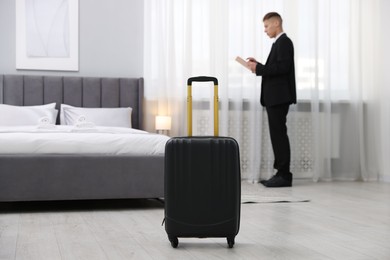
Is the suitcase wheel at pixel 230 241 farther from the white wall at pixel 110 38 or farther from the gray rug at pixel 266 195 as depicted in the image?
the white wall at pixel 110 38

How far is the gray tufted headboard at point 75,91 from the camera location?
6.54m

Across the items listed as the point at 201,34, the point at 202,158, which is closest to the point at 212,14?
the point at 201,34

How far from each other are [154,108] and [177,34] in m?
0.89

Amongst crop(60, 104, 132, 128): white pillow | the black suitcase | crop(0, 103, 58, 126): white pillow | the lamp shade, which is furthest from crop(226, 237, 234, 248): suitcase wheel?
the lamp shade

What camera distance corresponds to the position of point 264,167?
7.15 meters

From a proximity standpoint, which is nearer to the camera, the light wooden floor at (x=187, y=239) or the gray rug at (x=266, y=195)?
the light wooden floor at (x=187, y=239)

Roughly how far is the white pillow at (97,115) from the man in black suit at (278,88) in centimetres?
146

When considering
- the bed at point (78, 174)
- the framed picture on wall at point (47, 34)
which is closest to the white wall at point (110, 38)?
the framed picture on wall at point (47, 34)

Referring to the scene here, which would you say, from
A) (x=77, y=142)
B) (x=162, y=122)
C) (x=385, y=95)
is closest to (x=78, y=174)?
(x=77, y=142)

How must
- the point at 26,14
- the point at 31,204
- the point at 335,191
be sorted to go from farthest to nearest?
1. the point at 26,14
2. the point at 335,191
3. the point at 31,204

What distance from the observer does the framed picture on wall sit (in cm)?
673

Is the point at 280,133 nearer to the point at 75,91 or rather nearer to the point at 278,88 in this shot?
the point at 278,88

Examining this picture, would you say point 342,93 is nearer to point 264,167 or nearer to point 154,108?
point 264,167

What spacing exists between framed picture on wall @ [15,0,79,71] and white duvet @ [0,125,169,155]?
6.55 feet
